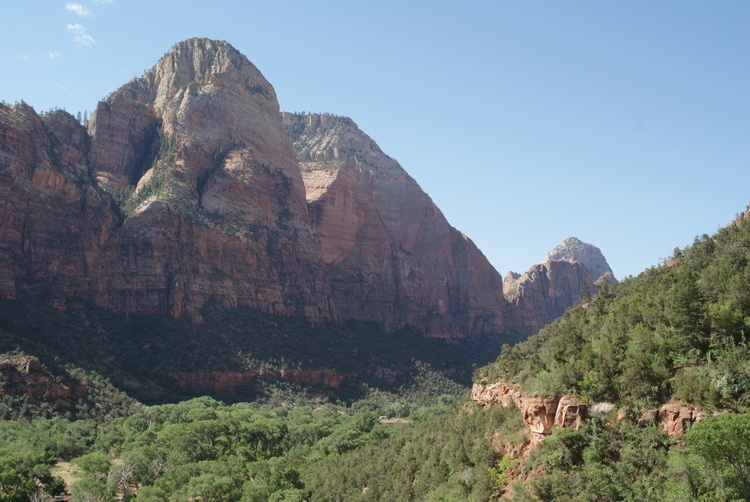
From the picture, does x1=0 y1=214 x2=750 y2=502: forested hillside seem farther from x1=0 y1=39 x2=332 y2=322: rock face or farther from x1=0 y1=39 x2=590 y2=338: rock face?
x1=0 y1=39 x2=590 y2=338: rock face

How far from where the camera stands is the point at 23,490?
55938 mm

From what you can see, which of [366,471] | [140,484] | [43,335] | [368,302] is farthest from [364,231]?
[366,471]

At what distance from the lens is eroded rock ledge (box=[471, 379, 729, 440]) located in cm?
3216

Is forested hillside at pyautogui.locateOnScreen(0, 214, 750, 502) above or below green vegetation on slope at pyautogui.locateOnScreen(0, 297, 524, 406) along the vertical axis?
below

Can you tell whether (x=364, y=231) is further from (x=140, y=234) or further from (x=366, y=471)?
(x=366, y=471)

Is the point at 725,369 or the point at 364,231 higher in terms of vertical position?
the point at 364,231

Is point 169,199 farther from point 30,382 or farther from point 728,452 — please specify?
point 728,452

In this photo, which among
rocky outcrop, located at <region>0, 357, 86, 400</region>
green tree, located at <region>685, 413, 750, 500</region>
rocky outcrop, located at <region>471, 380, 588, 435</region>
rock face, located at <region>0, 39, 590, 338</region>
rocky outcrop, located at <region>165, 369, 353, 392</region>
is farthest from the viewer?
rock face, located at <region>0, 39, 590, 338</region>

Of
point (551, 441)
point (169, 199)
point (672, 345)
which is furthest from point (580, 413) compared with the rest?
point (169, 199)

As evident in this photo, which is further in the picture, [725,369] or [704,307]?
[704,307]

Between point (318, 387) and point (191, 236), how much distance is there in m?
38.4

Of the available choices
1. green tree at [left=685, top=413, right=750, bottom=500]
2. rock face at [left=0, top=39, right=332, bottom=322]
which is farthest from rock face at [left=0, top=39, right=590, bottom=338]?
green tree at [left=685, top=413, right=750, bottom=500]

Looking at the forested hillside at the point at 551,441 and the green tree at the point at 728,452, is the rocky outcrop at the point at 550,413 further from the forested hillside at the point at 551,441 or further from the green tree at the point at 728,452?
the green tree at the point at 728,452

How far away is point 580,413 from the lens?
36.1 m
